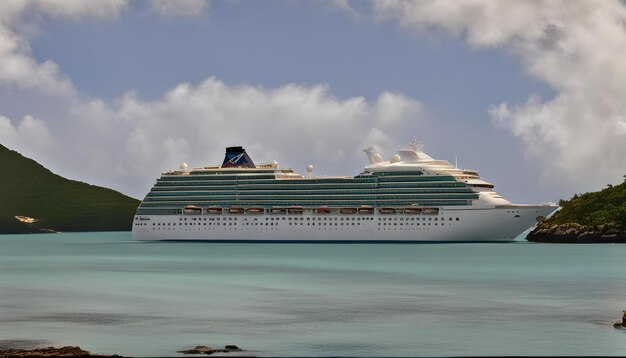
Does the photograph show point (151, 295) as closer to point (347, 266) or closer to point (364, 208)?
point (347, 266)

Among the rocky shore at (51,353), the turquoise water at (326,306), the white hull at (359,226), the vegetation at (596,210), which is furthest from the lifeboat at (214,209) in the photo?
the rocky shore at (51,353)

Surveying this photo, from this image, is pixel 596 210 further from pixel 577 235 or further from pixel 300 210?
pixel 300 210

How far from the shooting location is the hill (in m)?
132

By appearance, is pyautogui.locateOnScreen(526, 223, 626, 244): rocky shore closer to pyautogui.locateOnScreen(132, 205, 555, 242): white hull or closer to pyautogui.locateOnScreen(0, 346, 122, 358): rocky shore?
pyautogui.locateOnScreen(132, 205, 555, 242): white hull

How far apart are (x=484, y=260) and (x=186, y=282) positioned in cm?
3348

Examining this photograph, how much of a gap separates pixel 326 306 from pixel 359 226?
79.8 m

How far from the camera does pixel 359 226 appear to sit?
129 metres

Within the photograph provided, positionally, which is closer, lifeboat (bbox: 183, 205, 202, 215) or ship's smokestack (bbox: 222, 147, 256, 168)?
lifeboat (bbox: 183, 205, 202, 215)

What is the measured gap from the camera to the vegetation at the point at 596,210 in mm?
132625

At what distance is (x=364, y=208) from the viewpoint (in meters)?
130

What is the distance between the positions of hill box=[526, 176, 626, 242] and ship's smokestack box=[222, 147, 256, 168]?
1667 inches

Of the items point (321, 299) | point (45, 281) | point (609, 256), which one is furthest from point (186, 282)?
point (609, 256)

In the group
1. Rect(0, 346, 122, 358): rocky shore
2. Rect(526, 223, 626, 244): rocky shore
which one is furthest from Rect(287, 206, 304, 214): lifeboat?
Rect(0, 346, 122, 358): rocky shore

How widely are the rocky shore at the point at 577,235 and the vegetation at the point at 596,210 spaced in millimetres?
563
